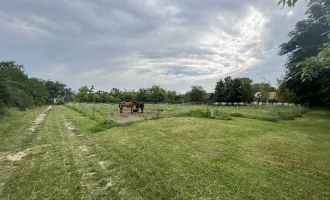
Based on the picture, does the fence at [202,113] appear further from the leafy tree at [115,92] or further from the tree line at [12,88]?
the leafy tree at [115,92]

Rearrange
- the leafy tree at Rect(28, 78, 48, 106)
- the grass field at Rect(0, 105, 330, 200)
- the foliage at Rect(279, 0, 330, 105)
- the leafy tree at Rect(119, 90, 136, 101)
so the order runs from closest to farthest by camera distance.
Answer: the grass field at Rect(0, 105, 330, 200) → the foliage at Rect(279, 0, 330, 105) → the leafy tree at Rect(28, 78, 48, 106) → the leafy tree at Rect(119, 90, 136, 101)

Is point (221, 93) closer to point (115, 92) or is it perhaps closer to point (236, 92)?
point (236, 92)

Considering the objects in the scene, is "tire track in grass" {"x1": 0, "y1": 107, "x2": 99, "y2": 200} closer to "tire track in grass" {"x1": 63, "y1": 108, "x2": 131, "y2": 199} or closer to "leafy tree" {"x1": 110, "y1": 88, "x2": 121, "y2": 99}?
"tire track in grass" {"x1": 63, "y1": 108, "x2": 131, "y2": 199}

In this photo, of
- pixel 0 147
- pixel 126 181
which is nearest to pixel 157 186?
pixel 126 181

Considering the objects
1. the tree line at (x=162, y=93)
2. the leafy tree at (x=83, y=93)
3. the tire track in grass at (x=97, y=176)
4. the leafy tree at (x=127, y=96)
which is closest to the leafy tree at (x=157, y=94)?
the tree line at (x=162, y=93)

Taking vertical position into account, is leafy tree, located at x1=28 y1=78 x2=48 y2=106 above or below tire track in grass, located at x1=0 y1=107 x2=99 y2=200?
above

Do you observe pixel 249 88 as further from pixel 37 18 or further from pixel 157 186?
pixel 157 186

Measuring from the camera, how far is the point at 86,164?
4117 mm

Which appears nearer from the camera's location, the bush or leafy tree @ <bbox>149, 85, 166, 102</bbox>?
the bush

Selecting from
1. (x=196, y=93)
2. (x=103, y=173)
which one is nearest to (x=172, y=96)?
(x=196, y=93)

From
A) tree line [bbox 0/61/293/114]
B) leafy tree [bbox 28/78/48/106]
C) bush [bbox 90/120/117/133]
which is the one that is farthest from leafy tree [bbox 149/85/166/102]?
bush [bbox 90/120/117/133]

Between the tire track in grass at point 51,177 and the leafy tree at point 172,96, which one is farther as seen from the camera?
the leafy tree at point 172,96

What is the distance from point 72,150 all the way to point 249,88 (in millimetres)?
43760

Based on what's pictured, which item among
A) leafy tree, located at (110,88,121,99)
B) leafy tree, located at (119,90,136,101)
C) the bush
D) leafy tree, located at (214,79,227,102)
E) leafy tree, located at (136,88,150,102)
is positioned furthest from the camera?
leafy tree, located at (110,88,121,99)
